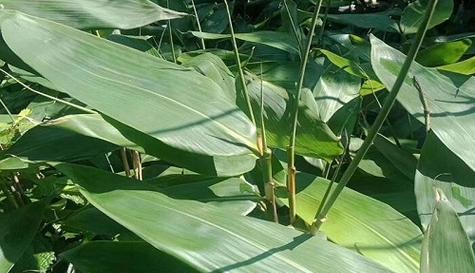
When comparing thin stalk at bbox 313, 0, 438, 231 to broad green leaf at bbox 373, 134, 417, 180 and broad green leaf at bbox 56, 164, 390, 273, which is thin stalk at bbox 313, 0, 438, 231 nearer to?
broad green leaf at bbox 56, 164, 390, 273

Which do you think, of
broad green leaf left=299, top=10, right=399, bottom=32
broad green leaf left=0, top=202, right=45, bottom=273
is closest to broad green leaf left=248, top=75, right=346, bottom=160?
broad green leaf left=0, top=202, right=45, bottom=273

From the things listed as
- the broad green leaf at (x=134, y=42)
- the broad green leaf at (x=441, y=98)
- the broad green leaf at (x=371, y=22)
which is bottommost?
the broad green leaf at (x=371, y=22)

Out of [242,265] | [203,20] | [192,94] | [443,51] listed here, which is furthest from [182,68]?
[203,20]

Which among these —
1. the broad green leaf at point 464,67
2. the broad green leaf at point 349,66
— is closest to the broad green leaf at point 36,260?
the broad green leaf at point 349,66

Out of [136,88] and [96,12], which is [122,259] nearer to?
[136,88]

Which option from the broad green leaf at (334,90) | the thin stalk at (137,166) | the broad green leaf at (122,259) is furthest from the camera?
the broad green leaf at (334,90)

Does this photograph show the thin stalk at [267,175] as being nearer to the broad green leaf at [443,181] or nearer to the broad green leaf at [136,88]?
the broad green leaf at [136,88]

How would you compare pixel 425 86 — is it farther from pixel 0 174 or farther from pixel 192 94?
pixel 0 174
